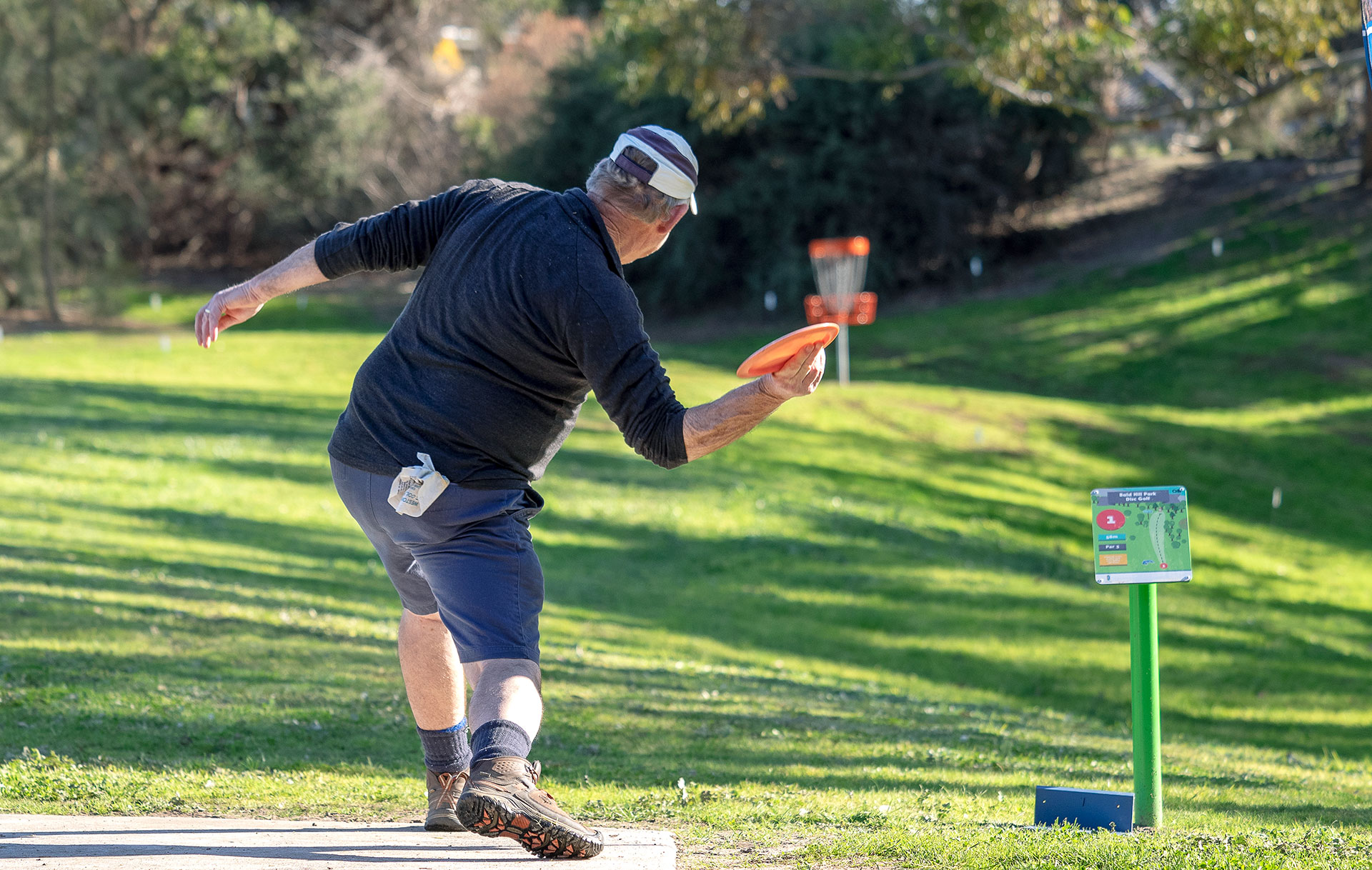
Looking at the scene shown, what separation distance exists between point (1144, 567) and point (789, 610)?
7.38 meters

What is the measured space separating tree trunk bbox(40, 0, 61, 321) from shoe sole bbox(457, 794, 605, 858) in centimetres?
3214

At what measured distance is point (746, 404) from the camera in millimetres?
3260

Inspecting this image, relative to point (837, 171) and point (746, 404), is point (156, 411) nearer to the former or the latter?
point (746, 404)

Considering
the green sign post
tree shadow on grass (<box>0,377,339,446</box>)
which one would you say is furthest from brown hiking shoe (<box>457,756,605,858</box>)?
tree shadow on grass (<box>0,377,339,446</box>)

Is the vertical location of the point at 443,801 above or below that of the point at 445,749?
below

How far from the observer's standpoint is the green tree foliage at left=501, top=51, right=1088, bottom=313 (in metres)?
33.3

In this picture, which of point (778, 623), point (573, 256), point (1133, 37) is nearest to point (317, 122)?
point (1133, 37)

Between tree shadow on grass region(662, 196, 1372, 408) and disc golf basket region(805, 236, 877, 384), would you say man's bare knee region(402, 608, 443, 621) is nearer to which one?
disc golf basket region(805, 236, 877, 384)

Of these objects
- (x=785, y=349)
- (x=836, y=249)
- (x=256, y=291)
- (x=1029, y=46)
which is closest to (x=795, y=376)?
(x=785, y=349)

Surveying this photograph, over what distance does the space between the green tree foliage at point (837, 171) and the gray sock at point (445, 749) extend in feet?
96.9

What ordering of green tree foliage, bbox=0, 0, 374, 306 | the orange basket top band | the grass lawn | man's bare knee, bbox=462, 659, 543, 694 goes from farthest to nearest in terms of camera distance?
green tree foliage, bbox=0, 0, 374, 306
the orange basket top band
the grass lawn
man's bare knee, bbox=462, 659, 543, 694

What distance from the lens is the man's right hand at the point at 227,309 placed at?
157 inches

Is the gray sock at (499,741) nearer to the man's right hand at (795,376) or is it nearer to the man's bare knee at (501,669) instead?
the man's bare knee at (501,669)

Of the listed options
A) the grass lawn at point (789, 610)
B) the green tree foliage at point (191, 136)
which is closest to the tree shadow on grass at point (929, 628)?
the grass lawn at point (789, 610)
